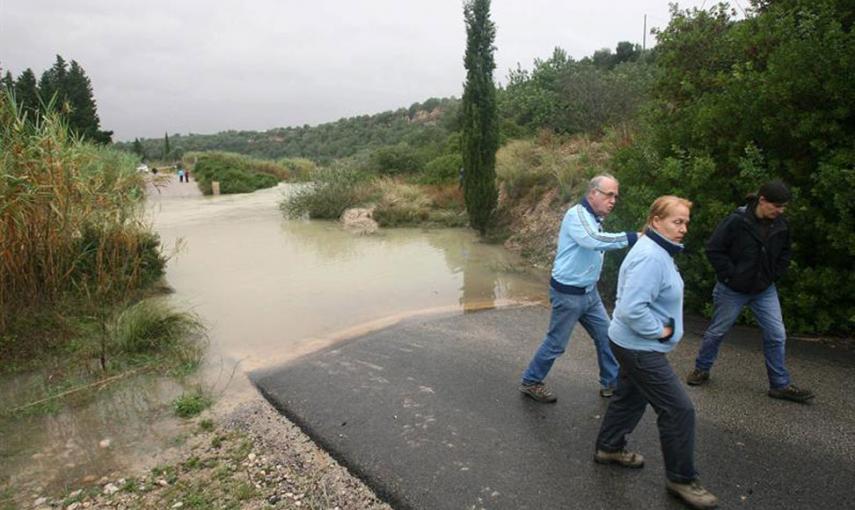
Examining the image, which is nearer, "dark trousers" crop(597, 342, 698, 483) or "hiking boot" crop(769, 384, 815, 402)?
"dark trousers" crop(597, 342, 698, 483)

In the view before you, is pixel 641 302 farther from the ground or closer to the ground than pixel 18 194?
closer to the ground

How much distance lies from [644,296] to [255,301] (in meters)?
6.96

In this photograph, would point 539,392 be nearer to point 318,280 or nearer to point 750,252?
point 750,252

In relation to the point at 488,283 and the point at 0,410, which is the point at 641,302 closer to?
the point at 0,410

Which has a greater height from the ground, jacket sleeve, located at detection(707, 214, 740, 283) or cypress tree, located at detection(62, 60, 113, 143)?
cypress tree, located at detection(62, 60, 113, 143)

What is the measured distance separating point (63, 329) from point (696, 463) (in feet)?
22.0

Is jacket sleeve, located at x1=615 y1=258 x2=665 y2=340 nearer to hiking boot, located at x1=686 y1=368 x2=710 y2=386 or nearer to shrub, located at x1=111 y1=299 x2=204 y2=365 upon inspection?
hiking boot, located at x1=686 y1=368 x2=710 y2=386

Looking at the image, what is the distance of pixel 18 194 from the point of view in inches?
226

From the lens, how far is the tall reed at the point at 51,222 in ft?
19.2

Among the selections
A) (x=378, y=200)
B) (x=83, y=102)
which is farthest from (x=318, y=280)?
(x=83, y=102)

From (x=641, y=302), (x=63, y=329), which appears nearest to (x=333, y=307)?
(x=63, y=329)

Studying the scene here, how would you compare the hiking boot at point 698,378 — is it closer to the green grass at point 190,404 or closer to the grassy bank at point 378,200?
the green grass at point 190,404

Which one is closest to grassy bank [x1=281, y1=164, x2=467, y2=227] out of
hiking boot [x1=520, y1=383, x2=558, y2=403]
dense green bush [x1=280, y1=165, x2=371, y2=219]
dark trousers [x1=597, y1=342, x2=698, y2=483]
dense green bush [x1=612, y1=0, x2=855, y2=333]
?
dense green bush [x1=280, y1=165, x2=371, y2=219]

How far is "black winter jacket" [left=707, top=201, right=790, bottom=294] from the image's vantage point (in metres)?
4.14
